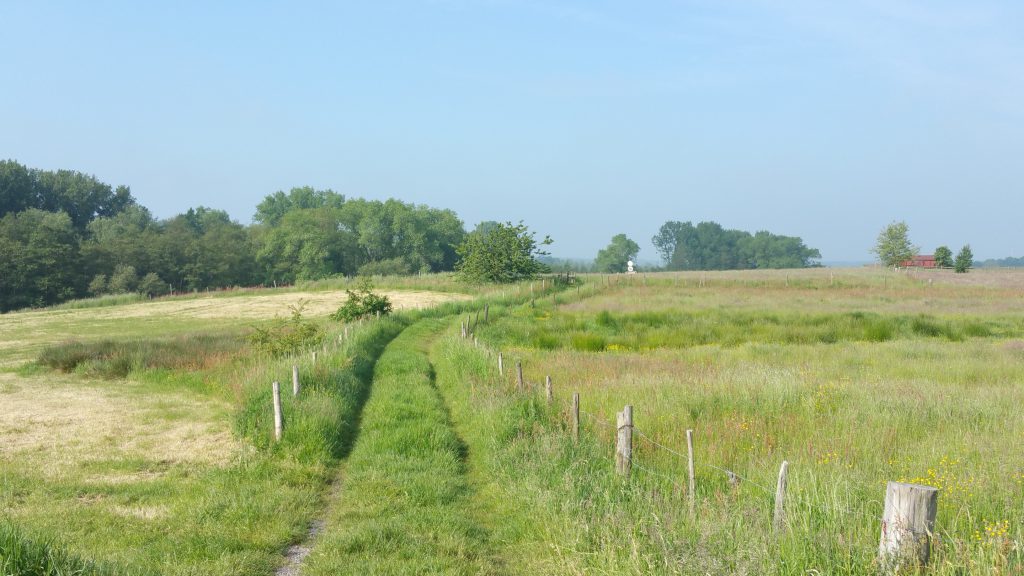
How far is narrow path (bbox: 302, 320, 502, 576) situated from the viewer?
754cm

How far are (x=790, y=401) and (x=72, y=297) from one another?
267 feet

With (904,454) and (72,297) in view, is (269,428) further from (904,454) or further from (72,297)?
(72,297)

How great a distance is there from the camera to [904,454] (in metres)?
9.27

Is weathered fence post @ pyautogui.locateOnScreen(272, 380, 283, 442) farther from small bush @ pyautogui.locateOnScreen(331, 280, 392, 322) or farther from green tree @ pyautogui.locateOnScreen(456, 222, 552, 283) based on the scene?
green tree @ pyautogui.locateOnScreen(456, 222, 552, 283)

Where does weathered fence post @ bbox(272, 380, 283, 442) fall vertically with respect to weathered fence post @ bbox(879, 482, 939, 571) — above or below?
below

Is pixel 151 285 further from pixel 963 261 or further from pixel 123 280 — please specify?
pixel 963 261

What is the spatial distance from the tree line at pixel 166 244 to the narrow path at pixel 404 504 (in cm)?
5560

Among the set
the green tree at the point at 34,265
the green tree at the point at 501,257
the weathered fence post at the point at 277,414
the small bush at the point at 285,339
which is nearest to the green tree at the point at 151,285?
the green tree at the point at 34,265

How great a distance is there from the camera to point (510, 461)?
10469 mm

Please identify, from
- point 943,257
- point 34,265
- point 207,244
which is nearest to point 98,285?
point 34,265

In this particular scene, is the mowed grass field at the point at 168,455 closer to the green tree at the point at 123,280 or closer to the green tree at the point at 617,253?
the green tree at the point at 123,280

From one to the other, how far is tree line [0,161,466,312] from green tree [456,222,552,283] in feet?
18.6

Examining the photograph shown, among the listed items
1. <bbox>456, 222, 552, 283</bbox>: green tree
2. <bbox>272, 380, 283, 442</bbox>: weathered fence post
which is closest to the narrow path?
<bbox>272, 380, 283, 442</bbox>: weathered fence post

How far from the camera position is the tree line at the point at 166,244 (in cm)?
7531
